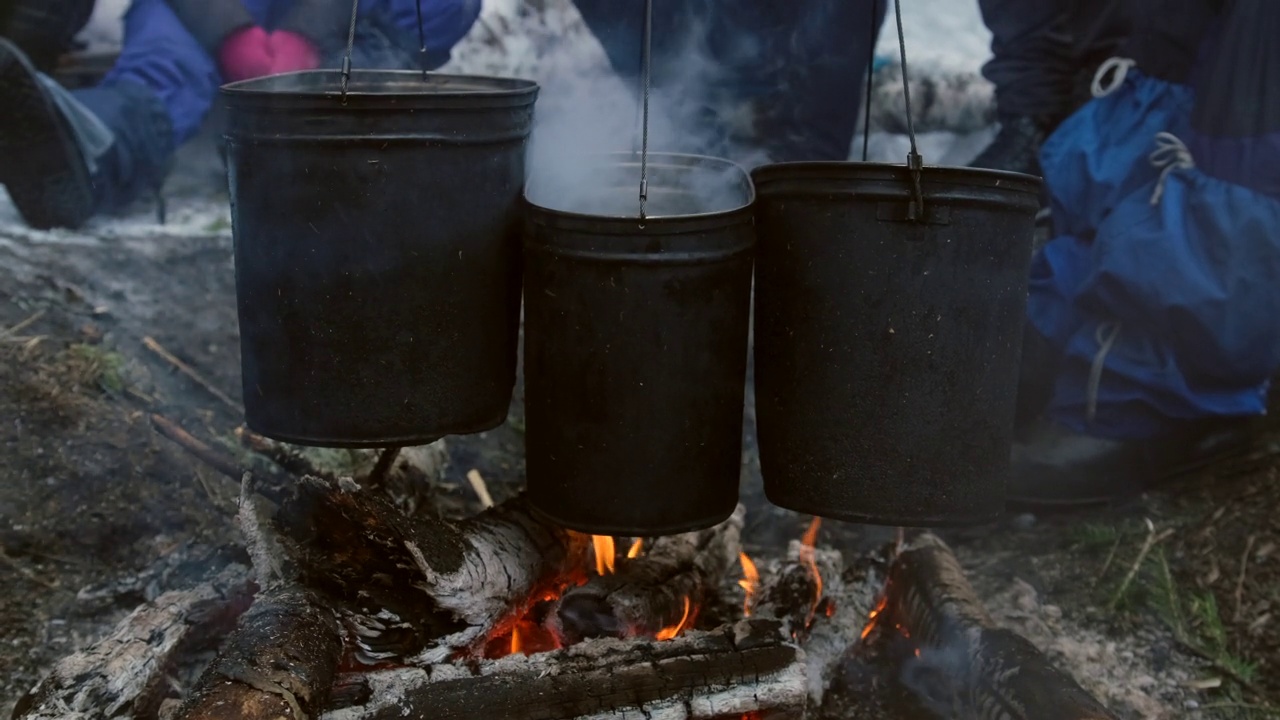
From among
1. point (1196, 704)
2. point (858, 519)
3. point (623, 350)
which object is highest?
point (623, 350)

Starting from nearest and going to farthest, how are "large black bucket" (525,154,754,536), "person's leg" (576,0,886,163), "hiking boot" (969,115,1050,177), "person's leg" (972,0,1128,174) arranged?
"large black bucket" (525,154,754,536)
"person's leg" (576,0,886,163)
"person's leg" (972,0,1128,174)
"hiking boot" (969,115,1050,177)

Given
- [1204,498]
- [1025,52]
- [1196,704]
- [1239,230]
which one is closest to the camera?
[1196,704]

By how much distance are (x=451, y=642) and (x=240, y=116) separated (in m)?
1.25

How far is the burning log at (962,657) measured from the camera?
2.36 metres

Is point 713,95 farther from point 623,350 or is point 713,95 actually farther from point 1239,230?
point 623,350

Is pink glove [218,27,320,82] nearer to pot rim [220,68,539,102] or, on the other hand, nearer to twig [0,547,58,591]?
pot rim [220,68,539,102]

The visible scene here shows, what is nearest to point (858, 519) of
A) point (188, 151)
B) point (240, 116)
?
point (240, 116)

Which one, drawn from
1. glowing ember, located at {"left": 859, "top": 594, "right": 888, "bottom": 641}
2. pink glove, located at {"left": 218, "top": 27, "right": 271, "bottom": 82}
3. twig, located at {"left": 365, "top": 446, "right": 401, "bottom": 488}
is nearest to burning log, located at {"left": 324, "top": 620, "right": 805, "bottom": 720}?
glowing ember, located at {"left": 859, "top": 594, "right": 888, "bottom": 641}

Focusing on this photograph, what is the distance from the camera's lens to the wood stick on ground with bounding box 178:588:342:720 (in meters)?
1.92

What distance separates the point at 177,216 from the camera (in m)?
5.25

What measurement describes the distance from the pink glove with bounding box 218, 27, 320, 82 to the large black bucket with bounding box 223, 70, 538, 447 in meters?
3.19

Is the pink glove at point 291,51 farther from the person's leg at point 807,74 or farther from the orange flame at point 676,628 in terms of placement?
the orange flame at point 676,628

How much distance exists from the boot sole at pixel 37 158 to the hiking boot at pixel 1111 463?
13.3 ft

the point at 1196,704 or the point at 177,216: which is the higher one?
the point at 177,216
